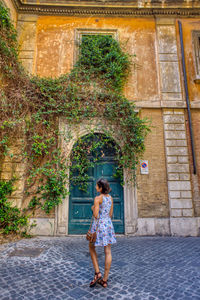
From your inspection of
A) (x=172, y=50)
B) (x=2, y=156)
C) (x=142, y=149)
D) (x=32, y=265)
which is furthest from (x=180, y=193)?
(x=2, y=156)

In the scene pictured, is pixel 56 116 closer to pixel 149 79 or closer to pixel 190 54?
pixel 149 79

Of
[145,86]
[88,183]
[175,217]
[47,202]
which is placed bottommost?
[175,217]

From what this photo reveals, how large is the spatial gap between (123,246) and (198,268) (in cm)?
170

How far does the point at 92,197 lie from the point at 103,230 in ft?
10.5

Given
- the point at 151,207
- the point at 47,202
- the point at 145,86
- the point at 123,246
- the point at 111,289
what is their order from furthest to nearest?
the point at 145,86 → the point at 151,207 → the point at 47,202 → the point at 123,246 → the point at 111,289

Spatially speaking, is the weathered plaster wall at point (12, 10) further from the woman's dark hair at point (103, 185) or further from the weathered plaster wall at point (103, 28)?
the woman's dark hair at point (103, 185)

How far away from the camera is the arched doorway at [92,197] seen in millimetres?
5684

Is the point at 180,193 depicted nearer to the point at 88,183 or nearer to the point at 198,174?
the point at 198,174

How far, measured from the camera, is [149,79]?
6.69 metres

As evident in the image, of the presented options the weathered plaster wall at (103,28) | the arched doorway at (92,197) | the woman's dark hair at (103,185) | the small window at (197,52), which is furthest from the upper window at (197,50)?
the woman's dark hair at (103,185)

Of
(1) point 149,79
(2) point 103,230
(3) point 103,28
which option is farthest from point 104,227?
(3) point 103,28

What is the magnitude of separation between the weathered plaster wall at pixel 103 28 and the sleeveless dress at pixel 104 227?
4.66 meters

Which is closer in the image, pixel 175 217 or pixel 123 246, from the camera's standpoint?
pixel 123 246

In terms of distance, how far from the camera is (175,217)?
561cm
